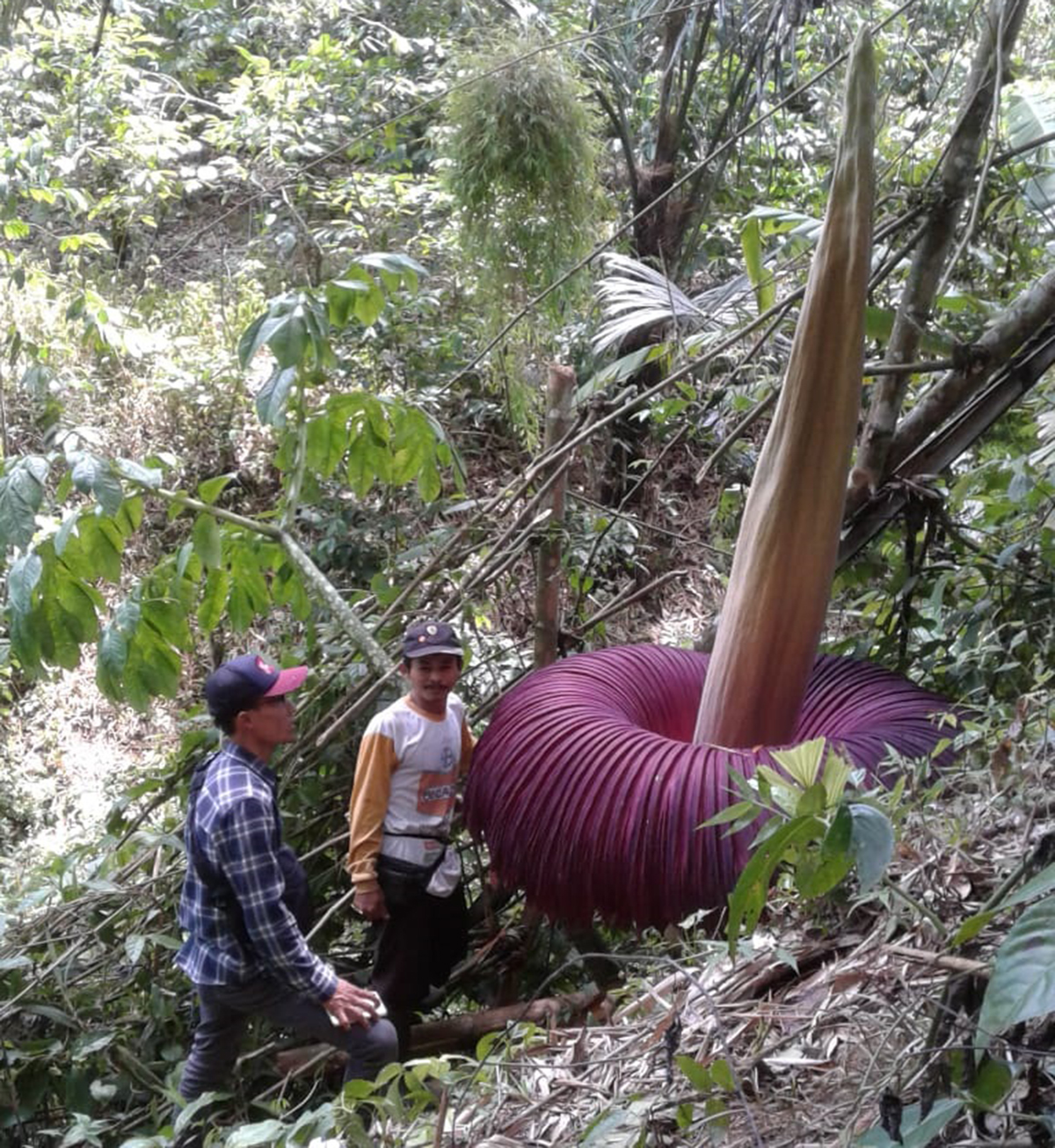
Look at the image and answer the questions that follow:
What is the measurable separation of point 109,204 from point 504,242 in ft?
11.1

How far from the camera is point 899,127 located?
4461mm

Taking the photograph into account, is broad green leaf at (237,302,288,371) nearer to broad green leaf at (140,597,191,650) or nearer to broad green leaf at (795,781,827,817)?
broad green leaf at (140,597,191,650)

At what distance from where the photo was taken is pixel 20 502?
1780mm

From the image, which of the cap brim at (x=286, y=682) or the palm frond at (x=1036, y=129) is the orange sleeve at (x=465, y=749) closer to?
the cap brim at (x=286, y=682)

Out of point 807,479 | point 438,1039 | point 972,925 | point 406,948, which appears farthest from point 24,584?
point 972,925

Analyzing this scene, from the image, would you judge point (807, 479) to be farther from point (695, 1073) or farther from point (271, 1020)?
point (271, 1020)

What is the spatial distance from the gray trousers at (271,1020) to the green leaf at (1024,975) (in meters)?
1.37

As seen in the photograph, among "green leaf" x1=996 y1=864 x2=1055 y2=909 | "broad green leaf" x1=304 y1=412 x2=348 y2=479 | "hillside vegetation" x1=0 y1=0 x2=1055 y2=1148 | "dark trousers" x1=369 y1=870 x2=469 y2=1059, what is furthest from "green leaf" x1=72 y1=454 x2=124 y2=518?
"green leaf" x1=996 y1=864 x2=1055 y2=909

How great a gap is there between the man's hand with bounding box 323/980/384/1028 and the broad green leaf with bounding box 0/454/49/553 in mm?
816

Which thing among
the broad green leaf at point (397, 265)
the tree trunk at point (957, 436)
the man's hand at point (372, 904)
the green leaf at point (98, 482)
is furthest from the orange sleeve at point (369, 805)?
the tree trunk at point (957, 436)

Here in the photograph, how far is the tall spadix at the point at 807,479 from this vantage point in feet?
5.65

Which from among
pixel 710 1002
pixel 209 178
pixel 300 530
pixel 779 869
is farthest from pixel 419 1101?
pixel 209 178

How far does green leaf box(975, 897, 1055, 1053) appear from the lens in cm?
64

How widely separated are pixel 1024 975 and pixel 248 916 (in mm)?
1375
